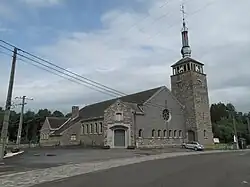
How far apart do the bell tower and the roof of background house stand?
698 centimetres

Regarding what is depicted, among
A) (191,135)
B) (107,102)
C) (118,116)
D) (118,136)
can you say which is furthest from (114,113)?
(191,135)

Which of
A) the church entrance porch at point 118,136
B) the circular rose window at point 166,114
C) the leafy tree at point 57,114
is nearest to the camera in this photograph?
the church entrance porch at point 118,136

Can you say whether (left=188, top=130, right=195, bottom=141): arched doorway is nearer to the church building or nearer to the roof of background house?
the church building

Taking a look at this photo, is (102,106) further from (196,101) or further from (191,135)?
(196,101)

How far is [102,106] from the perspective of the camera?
6556 centimetres

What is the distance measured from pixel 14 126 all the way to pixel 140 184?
90.1m

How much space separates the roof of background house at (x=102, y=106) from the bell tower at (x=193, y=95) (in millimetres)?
6979

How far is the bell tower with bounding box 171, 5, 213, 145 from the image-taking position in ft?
188

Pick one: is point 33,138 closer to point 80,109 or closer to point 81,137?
point 80,109

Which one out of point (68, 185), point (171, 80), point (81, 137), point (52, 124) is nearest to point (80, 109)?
point (52, 124)

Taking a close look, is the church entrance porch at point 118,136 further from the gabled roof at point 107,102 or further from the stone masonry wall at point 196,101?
the stone masonry wall at point 196,101

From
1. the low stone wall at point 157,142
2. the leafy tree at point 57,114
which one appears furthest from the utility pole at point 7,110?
the leafy tree at point 57,114

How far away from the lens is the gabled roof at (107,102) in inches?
2174

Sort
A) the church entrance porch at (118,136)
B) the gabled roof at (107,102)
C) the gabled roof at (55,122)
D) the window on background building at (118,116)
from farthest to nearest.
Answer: the gabled roof at (55,122), the gabled roof at (107,102), the window on background building at (118,116), the church entrance porch at (118,136)
